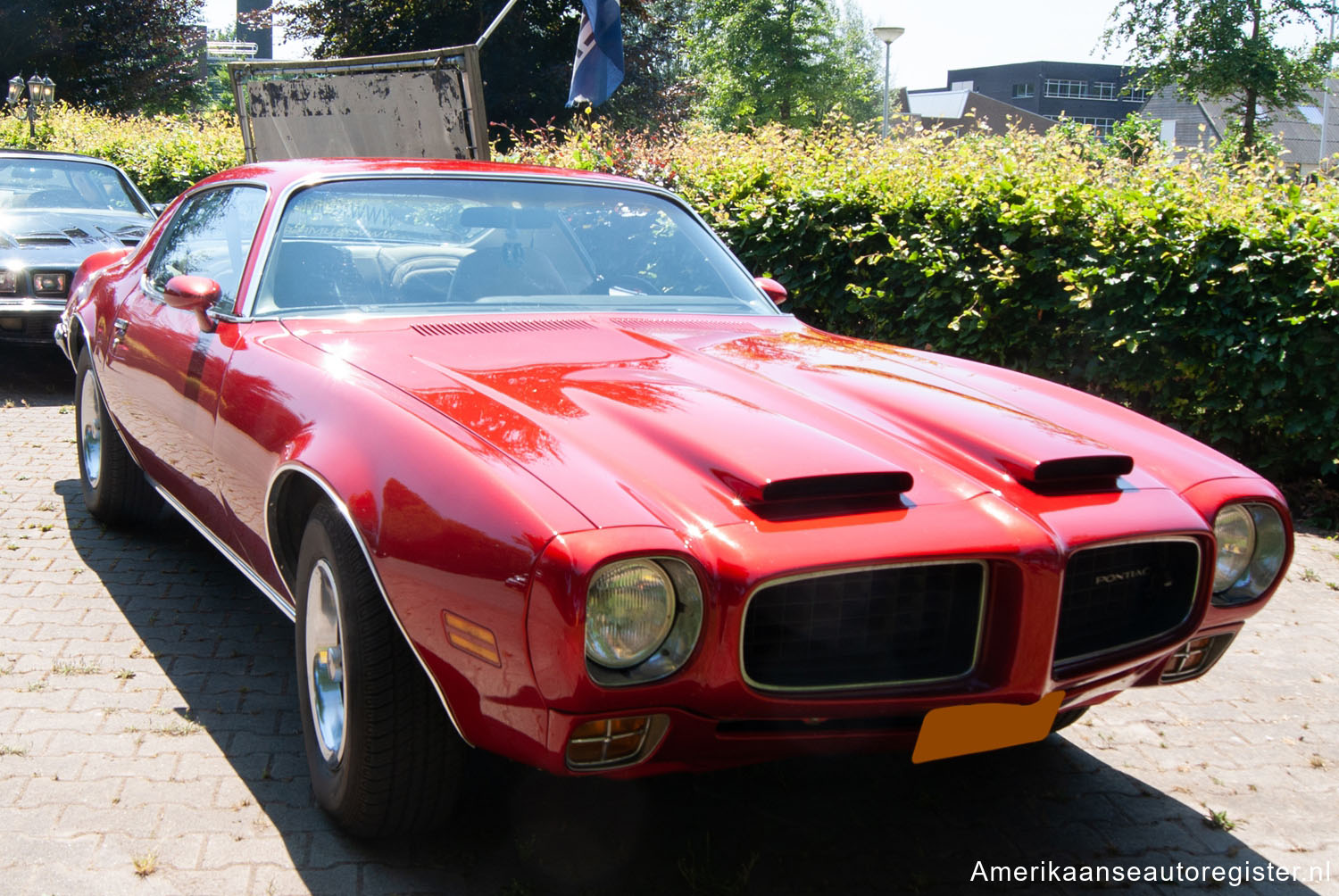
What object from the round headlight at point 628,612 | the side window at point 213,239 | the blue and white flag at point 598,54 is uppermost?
the blue and white flag at point 598,54

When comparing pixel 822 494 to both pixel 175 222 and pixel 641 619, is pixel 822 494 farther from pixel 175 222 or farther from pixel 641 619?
pixel 175 222

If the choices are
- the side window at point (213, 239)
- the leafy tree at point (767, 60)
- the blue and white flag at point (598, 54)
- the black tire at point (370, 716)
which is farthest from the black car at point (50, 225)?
the leafy tree at point (767, 60)

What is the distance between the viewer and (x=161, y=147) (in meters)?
15.9

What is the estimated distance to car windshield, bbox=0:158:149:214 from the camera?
30.5 ft

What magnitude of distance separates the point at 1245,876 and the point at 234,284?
3266 mm

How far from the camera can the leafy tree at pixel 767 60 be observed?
3981 cm

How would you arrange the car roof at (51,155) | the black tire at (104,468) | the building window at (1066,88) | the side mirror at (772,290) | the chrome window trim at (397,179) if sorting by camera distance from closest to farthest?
the chrome window trim at (397,179), the side mirror at (772,290), the black tire at (104,468), the car roof at (51,155), the building window at (1066,88)

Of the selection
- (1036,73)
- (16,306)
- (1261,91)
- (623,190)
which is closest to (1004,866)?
(623,190)

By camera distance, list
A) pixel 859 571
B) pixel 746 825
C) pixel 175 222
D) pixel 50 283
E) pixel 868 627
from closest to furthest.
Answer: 1. pixel 859 571
2. pixel 868 627
3. pixel 746 825
4. pixel 175 222
5. pixel 50 283

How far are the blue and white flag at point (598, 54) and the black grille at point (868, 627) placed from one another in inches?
398

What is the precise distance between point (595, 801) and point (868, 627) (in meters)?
1.01

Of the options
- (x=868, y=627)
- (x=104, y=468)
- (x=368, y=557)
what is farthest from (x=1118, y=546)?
(x=104, y=468)

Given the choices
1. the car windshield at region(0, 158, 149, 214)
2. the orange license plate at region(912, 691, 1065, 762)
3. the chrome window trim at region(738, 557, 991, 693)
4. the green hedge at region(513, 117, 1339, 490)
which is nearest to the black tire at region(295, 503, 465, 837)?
the chrome window trim at region(738, 557, 991, 693)

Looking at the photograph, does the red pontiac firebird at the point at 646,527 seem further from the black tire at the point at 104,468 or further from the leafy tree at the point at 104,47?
the leafy tree at the point at 104,47
